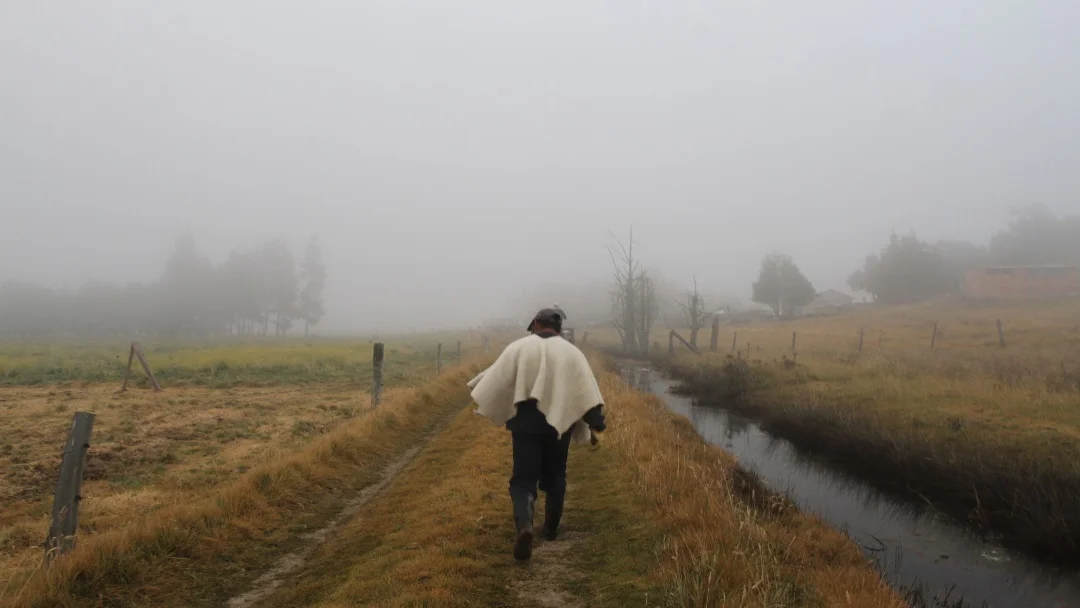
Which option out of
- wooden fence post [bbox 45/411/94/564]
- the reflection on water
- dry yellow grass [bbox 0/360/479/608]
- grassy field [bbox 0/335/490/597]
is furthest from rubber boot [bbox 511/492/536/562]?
the reflection on water

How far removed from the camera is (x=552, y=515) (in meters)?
5.80

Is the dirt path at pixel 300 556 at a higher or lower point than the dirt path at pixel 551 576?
lower

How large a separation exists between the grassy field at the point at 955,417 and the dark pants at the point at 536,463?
21.7 ft

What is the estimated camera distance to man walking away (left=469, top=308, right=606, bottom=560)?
519 centimetres

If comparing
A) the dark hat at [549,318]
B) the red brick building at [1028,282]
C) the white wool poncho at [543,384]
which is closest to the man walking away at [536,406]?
the white wool poncho at [543,384]

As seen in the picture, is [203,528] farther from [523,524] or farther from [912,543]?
[912,543]

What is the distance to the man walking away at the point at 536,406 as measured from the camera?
519 cm

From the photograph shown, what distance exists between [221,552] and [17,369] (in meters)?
26.8

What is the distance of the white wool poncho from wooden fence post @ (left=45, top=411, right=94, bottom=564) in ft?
11.4

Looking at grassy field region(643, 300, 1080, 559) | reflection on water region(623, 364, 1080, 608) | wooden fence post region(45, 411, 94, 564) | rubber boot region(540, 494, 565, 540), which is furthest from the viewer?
grassy field region(643, 300, 1080, 559)

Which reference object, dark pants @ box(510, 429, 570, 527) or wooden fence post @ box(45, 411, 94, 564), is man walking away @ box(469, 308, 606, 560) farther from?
wooden fence post @ box(45, 411, 94, 564)

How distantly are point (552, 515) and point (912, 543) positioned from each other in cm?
555

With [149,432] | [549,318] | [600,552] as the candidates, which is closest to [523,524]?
[600,552]

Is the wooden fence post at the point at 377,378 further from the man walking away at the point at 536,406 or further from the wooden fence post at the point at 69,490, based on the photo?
the man walking away at the point at 536,406
